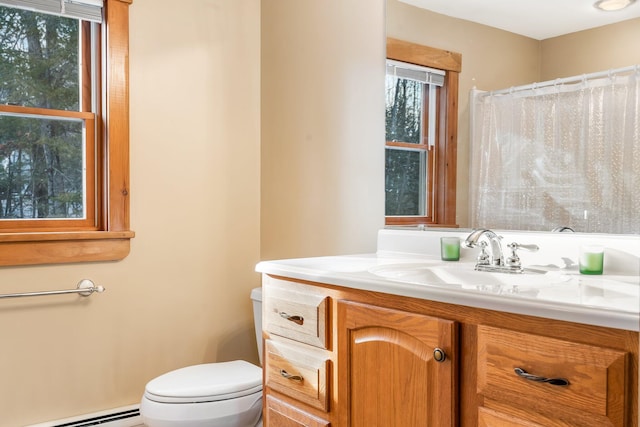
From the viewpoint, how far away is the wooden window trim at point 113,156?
2.28 meters

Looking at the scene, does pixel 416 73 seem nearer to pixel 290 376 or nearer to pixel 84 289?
pixel 290 376

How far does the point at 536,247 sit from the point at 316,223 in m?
1.00

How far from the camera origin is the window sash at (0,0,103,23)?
215 cm

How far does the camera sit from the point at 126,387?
94.5 inches

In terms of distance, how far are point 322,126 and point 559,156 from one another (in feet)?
3.30

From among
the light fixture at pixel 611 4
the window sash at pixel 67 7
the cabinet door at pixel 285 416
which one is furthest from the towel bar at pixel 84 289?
the light fixture at pixel 611 4

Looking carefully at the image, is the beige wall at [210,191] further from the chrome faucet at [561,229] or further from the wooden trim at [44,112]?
the chrome faucet at [561,229]

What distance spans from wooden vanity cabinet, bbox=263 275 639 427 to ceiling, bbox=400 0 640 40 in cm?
96

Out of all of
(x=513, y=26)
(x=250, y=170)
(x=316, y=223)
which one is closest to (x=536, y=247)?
(x=513, y=26)

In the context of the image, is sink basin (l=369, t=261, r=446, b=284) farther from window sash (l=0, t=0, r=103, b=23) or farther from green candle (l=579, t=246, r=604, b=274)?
window sash (l=0, t=0, r=103, b=23)

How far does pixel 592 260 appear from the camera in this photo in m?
1.47

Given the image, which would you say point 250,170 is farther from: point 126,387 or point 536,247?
point 536,247

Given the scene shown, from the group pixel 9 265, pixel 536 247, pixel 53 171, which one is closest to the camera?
pixel 536 247

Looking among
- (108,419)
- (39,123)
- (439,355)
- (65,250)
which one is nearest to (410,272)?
(439,355)
